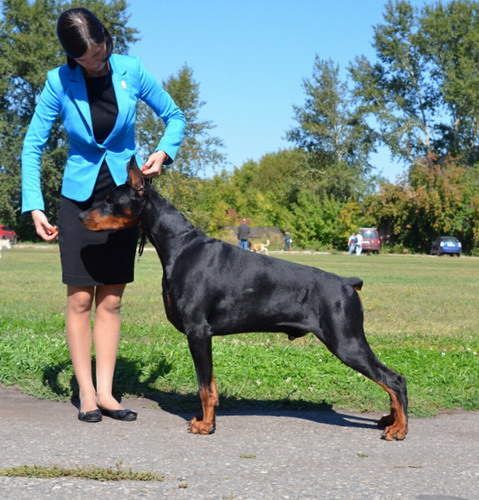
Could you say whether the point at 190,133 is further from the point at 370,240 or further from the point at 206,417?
the point at 206,417

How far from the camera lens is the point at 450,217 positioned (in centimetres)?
6500

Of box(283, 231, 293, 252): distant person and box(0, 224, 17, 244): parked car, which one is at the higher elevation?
box(283, 231, 293, 252): distant person

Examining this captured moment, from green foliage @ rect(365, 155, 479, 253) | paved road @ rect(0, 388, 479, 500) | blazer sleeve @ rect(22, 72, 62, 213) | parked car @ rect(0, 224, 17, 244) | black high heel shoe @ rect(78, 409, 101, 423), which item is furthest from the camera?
green foliage @ rect(365, 155, 479, 253)

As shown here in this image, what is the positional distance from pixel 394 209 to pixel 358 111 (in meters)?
11.6

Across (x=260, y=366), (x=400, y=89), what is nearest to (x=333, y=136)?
(x=400, y=89)

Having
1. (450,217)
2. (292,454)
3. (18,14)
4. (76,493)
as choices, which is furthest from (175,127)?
(18,14)

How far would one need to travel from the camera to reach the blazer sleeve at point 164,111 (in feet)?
18.1

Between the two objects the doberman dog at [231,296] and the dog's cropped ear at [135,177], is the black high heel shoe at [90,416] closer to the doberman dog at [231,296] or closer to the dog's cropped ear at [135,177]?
the doberman dog at [231,296]

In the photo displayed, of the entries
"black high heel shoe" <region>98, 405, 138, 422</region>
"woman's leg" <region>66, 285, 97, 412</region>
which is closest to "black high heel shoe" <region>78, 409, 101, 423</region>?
"black high heel shoe" <region>98, 405, 138, 422</region>

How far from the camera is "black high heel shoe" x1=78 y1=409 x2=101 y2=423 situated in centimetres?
507

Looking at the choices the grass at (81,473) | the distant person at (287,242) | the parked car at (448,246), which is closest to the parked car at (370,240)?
the parked car at (448,246)

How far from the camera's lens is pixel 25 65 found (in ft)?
214

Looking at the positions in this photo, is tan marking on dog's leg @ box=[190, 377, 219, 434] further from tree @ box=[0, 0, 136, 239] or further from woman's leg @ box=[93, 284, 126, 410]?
tree @ box=[0, 0, 136, 239]

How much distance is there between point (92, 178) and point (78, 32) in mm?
1015
